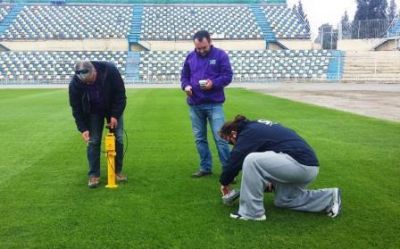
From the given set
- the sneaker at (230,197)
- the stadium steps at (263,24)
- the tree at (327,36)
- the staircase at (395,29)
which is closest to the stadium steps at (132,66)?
the stadium steps at (263,24)

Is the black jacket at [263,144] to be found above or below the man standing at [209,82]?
below

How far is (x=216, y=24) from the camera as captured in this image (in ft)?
158

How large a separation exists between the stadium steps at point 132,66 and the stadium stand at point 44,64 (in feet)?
1.12

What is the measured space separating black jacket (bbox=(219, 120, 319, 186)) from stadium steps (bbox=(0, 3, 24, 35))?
148ft

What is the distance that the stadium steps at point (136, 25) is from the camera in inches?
1816

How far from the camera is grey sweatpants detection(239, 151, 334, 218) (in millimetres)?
4863

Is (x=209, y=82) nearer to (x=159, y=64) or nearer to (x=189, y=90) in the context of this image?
(x=189, y=90)

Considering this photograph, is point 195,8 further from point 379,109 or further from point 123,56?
point 379,109

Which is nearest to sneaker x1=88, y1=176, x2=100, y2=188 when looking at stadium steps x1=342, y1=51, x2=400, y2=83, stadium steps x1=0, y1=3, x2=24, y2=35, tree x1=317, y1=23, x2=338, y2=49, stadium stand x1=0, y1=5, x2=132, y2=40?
stadium steps x1=342, y1=51, x2=400, y2=83

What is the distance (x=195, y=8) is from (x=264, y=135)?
48342 millimetres

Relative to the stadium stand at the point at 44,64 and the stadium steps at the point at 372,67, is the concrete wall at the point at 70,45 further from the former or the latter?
the stadium steps at the point at 372,67

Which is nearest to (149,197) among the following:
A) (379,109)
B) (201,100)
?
(201,100)

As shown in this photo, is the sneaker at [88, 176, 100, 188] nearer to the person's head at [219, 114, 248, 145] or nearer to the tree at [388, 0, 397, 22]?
the person's head at [219, 114, 248, 145]

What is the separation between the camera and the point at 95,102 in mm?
6297
